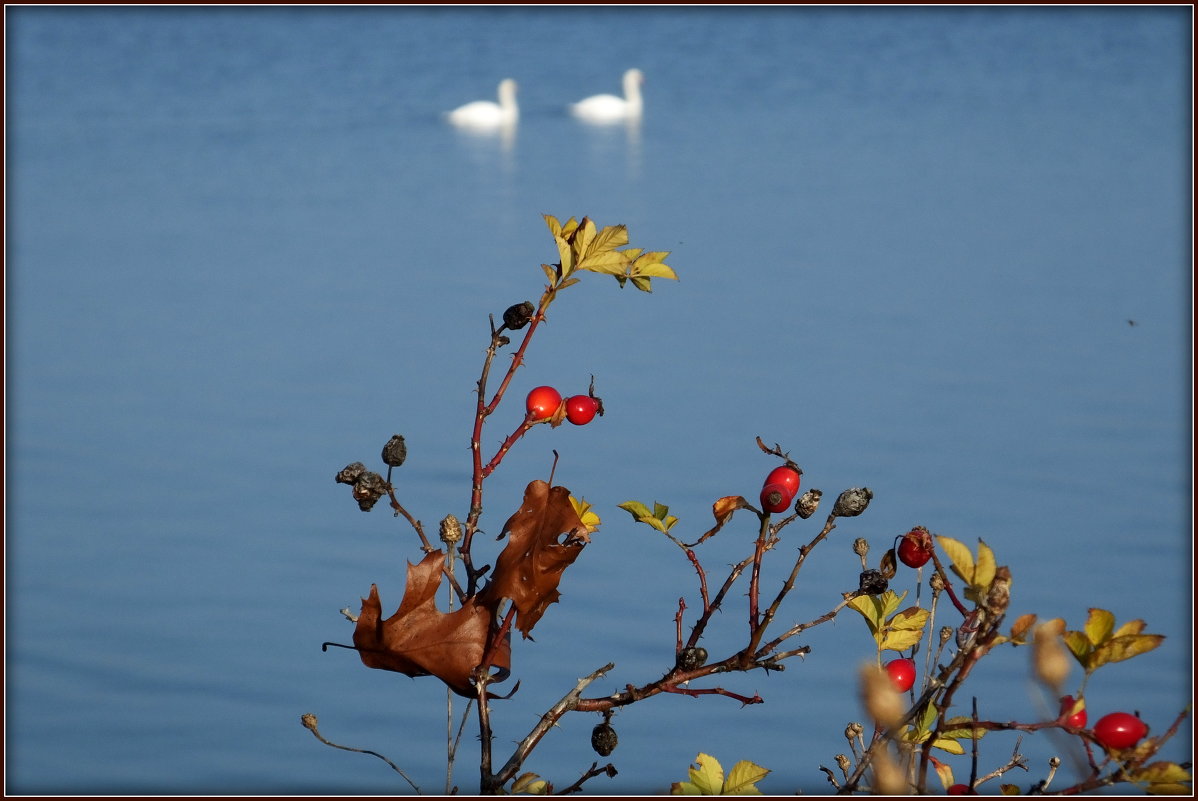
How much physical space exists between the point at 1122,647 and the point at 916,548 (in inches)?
10.8

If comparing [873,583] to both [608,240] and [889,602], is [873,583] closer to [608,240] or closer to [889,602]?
[889,602]

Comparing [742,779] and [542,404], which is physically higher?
[542,404]

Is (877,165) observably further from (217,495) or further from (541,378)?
(217,495)

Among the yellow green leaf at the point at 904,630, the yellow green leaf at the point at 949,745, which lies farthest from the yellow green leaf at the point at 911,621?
the yellow green leaf at the point at 949,745

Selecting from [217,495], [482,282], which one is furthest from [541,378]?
[482,282]

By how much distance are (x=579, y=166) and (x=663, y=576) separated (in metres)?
7.51

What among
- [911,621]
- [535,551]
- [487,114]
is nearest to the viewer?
[535,551]

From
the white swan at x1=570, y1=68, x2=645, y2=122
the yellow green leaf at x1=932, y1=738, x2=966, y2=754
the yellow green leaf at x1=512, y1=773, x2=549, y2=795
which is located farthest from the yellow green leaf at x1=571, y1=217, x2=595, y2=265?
the white swan at x1=570, y1=68, x2=645, y2=122

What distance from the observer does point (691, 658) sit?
1353 mm

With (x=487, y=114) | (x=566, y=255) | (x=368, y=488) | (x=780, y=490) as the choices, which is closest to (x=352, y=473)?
(x=368, y=488)

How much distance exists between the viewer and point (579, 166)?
11.3 m

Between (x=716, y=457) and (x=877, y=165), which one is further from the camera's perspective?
(x=877, y=165)

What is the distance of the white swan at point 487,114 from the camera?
1380 centimetres

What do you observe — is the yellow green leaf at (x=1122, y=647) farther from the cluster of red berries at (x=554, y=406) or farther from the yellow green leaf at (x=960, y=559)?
the cluster of red berries at (x=554, y=406)
